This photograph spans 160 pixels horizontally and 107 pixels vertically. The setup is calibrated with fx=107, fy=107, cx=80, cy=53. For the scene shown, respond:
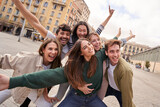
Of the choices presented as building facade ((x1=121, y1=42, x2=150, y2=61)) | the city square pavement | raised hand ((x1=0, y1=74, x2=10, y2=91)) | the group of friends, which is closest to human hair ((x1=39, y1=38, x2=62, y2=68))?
the group of friends

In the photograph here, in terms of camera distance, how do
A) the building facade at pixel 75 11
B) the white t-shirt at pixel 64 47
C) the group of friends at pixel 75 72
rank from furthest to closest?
the building facade at pixel 75 11
the white t-shirt at pixel 64 47
the group of friends at pixel 75 72

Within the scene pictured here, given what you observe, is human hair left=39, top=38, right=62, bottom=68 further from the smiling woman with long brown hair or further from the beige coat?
the smiling woman with long brown hair

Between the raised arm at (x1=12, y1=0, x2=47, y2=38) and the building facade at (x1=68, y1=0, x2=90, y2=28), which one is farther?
the building facade at (x1=68, y1=0, x2=90, y2=28)

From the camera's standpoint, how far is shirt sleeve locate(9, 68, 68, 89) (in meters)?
1.29

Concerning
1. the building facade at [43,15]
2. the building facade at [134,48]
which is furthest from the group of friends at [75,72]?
the building facade at [134,48]

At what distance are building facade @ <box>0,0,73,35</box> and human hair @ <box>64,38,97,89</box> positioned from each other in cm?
3743

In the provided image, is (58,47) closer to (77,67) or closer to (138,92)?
(77,67)

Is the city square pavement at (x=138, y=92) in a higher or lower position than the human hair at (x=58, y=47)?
lower

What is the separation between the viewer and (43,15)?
1521 inches

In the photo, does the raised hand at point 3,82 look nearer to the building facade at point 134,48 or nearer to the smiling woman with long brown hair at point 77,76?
the smiling woman with long brown hair at point 77,76

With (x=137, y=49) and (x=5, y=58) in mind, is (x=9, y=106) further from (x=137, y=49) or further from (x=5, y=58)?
(x=137, y=49)

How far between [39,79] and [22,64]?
0.66m

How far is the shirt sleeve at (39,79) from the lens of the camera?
129 cm

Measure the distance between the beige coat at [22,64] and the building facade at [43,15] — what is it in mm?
37187
